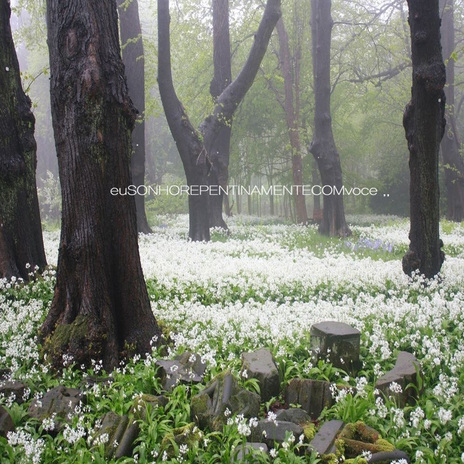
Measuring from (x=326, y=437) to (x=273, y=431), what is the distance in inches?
16.7

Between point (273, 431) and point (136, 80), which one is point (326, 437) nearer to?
point (273, 431)

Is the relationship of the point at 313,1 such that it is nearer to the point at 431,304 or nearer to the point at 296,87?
the point at 296,87

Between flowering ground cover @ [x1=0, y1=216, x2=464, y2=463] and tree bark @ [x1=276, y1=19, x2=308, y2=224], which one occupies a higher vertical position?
tree bark @ [x1=276, y1=19, x2=308, y2=224]

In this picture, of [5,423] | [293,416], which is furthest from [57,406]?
[293,416]

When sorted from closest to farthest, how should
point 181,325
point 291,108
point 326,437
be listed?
point 326,437 < point 181,325 < point 291,108

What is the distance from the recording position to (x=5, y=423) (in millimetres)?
3898

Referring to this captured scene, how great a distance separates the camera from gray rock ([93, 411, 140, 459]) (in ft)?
12.0

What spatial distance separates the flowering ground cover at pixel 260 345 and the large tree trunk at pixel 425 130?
555 millimetres

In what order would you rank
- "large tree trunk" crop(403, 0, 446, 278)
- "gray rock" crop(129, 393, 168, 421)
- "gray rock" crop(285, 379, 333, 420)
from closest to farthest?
1. "gray rock" crop(129, 393, 168, 421)
2. "gray rock" crop(285, 379, 333, 420)
3. "large tree trunk" crop(403, 0, 446, 278)

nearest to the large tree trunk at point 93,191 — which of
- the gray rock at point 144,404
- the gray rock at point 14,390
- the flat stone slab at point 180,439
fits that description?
the gray rock at point 14,390

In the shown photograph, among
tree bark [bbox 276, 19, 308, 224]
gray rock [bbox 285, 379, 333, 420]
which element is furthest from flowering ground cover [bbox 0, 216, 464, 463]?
tree bark [bbox 276, 19, 308, 224]

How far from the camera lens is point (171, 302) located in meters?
7.37

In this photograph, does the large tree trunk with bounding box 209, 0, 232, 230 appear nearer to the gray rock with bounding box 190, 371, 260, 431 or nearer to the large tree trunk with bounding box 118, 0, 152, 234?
the large tree trunk with bounding box 118, 0, 152, 234

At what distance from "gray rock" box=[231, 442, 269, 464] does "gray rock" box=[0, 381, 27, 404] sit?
2.33 m
